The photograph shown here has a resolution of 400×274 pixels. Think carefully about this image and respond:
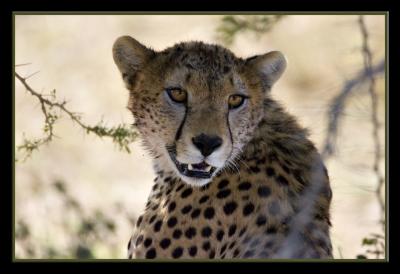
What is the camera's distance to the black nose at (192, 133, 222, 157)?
3.84 m

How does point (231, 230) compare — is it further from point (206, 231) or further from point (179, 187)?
point (179, 187)

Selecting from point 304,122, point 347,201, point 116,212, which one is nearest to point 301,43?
point 347,201

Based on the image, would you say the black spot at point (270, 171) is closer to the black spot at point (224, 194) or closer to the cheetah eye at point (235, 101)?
the black spot at point (224, 194)

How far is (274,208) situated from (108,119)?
4286mm

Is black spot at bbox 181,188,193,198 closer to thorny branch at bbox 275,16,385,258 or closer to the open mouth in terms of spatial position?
the open mouth

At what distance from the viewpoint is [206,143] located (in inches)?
151

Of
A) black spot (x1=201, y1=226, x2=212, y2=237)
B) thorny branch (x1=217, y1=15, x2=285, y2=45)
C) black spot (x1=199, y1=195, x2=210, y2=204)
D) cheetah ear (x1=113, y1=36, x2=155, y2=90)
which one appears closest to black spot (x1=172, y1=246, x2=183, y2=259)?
black spot (x1=201, y1=226, x2=212, y2=237)

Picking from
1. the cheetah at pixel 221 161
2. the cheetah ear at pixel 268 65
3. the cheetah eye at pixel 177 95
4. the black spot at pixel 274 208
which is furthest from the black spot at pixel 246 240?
the cheetah ear at pixel 268 65

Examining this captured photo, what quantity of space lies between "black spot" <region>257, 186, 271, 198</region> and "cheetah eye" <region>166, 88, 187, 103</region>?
0.47m

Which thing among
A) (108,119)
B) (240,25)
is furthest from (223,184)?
(108,119)

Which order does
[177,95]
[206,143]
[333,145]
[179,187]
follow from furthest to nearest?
[179,187] < [177,95] < [206,143] < [333,145]

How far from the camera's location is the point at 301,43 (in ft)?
30.0

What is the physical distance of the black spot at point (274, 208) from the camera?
390 centimetres

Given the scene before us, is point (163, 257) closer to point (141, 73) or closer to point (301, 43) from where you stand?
point (141, 73)
